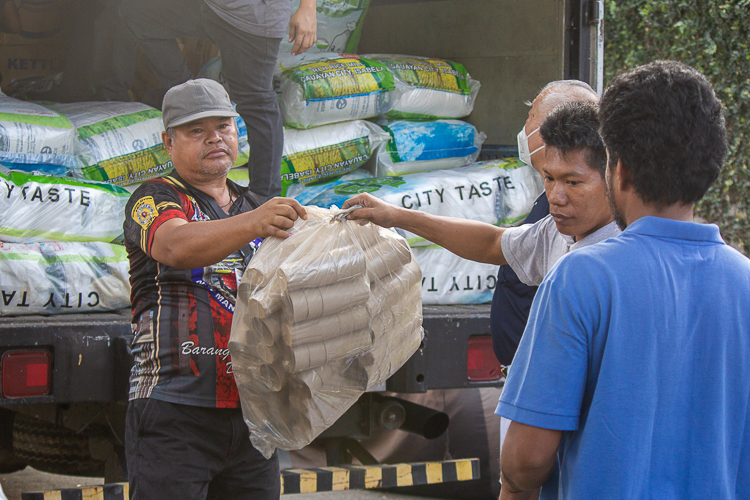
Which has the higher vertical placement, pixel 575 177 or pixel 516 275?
pixel 575 177

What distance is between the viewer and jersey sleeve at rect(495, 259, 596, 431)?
1167 millimetres

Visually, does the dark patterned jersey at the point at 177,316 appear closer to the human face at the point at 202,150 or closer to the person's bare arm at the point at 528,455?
the human face at the point at 202,150

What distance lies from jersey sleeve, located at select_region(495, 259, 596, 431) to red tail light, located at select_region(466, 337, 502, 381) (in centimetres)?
Answer: 176

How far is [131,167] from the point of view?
3.22 m

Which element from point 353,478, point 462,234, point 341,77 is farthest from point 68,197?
point 462,234

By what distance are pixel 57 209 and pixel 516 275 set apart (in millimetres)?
1698

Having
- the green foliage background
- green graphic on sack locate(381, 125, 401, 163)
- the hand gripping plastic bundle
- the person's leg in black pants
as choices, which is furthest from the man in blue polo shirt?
the green foliage background

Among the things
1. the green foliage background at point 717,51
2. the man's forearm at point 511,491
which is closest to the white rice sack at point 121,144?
the man's forearm at point 511,491

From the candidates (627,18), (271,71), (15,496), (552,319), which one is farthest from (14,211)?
(627,18)

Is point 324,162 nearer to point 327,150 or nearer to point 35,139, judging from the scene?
point 327,150

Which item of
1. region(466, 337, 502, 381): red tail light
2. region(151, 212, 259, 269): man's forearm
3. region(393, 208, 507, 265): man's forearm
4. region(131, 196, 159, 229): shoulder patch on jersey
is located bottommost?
region(466, 337, 502, 381): red tail light

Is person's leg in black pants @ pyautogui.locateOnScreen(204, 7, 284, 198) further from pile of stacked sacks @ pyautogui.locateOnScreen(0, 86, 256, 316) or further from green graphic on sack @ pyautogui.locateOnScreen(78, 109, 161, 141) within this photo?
green graphic on sack @ pyautogui.locateOnScreen(78, 109, 161, 141)

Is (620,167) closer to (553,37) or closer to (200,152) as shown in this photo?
(200,152)

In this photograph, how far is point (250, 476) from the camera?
203cm
